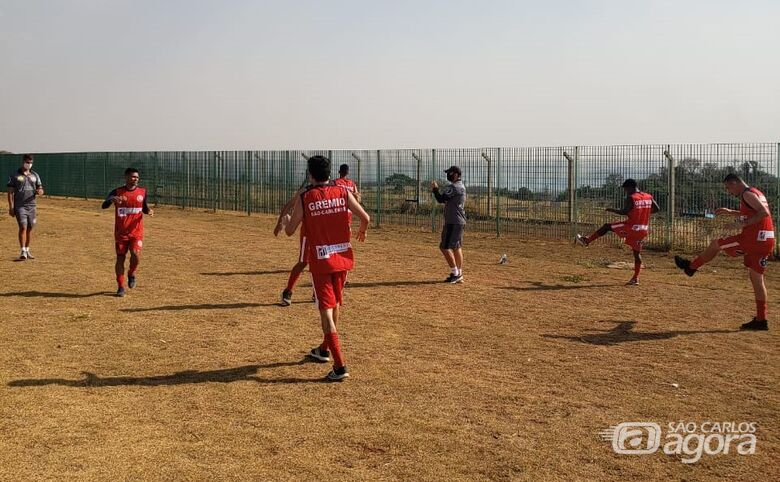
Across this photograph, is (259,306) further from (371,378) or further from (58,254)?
(58,254)

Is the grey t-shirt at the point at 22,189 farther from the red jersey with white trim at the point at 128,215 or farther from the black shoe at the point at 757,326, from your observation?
the black shoe at the point at 757,326

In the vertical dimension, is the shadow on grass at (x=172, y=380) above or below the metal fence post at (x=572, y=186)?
below

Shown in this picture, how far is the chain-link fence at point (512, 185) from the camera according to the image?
17016mm

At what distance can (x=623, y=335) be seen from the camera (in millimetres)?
8523

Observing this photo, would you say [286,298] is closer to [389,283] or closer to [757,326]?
[389,283]

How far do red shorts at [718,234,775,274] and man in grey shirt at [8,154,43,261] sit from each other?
11.1m

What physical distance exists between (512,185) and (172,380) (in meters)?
15.4

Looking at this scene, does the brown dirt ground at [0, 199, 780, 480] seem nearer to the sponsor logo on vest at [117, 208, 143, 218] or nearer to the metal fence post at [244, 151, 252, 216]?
the sponsor logo on vest at [117, 208, 143, 218]

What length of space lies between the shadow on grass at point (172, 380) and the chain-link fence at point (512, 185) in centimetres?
1301

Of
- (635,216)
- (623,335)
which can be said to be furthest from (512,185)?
(623,335)

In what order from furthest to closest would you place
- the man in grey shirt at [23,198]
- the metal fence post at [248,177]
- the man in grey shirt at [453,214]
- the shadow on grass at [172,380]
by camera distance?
the metal fence post at [248,177] → the man in grey shirt at [23,198] → the man in grey shirt at [453,214] → the shadow on grass at [172,380]

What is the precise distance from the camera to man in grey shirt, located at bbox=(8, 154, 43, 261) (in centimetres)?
1363

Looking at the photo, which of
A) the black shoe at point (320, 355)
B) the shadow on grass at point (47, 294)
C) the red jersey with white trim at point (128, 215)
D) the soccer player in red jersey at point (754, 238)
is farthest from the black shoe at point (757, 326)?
the shadow on grass at point (47, 294)

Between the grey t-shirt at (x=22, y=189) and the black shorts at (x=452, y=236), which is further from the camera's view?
the grey t-shirt at (x=22, y=189)
